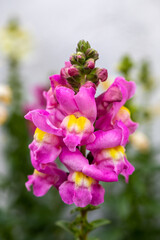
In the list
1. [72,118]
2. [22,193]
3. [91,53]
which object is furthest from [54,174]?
[22,193]

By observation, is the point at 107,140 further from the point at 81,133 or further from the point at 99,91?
the point at 99,91

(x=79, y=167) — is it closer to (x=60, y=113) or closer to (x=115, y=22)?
(x=60, y=113)

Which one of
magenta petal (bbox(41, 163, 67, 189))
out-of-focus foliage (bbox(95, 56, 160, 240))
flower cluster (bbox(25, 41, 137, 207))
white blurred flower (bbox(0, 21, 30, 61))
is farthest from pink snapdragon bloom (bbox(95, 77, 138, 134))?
white blurred flower (bbox(0, 21, 30, 61))

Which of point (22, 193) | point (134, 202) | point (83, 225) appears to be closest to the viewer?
point (83, 225)

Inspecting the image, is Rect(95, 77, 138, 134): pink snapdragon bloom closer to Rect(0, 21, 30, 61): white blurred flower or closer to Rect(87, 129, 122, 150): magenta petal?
Rect(87, 129, 122, 150): magenta petal

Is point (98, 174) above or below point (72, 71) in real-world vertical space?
below

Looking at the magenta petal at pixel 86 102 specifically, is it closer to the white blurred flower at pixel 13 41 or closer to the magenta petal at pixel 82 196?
the magenta petal at pixel 82 196

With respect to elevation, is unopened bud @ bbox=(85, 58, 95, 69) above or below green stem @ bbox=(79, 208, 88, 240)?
above

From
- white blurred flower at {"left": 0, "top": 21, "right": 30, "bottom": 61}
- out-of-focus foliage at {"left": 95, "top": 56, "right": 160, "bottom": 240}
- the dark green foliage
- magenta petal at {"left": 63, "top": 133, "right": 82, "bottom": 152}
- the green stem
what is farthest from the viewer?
white blurred flower at {"left": 0, "top": 21, "right": 30, "bottom": 61}
